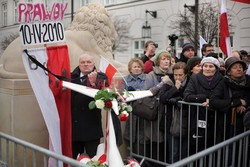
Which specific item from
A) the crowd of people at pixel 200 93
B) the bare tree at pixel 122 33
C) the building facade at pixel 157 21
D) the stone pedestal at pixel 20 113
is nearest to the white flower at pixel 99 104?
the crowd of people at pixel 200 93

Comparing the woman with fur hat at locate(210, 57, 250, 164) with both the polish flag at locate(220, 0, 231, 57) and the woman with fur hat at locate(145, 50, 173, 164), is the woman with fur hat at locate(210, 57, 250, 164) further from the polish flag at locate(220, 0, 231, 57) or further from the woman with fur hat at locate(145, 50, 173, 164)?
the polish flag at locate(220, 0, 231, 57)

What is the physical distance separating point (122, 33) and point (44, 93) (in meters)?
18.6

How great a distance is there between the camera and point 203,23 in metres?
16.8

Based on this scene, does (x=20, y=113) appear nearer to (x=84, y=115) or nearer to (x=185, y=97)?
(x=84, y=115)

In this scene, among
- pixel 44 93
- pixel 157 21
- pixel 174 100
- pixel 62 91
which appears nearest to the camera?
pixel 44 93

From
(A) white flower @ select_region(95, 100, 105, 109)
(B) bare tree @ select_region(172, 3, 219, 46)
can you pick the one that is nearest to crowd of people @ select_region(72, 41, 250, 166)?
(A) white flower @ select_region(95, 100, 105, 109)

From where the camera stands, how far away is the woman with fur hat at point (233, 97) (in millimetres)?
4141

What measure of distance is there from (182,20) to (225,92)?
14.4m

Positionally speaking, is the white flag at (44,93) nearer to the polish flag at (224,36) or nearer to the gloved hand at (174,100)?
the gloved hand at (174,100)

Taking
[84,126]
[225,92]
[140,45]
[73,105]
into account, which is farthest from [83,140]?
[140,45]

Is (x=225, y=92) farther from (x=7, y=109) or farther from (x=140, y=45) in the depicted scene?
(x=140, y=45)

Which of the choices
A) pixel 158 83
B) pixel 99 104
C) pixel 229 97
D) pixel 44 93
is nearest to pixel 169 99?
pixel 158 83

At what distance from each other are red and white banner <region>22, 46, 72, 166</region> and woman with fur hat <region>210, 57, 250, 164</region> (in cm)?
172

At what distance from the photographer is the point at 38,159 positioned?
454 centimetres
